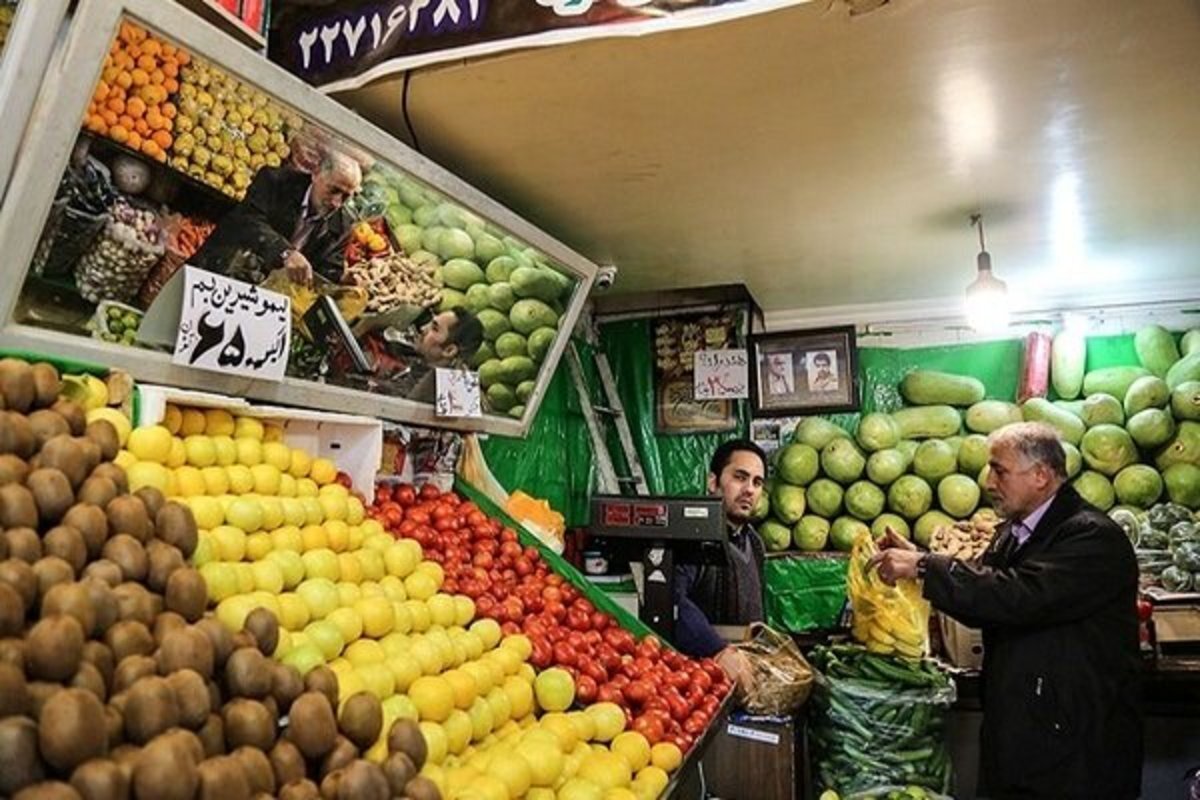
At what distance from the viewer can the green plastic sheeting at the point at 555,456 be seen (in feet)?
13.2

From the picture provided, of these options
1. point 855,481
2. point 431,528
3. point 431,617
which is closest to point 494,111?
point 431,528

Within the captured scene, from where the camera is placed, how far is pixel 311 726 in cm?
112

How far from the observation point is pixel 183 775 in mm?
892

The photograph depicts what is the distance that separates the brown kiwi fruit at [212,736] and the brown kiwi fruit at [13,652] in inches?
8.6

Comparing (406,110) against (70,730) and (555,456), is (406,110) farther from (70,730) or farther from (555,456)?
(555,456)

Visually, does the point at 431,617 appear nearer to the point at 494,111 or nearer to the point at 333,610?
the point at 333,610

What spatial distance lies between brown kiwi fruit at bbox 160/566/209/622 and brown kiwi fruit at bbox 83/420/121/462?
0.29 metres

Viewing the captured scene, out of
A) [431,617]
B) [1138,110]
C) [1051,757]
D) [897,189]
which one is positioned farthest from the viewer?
[897,189]

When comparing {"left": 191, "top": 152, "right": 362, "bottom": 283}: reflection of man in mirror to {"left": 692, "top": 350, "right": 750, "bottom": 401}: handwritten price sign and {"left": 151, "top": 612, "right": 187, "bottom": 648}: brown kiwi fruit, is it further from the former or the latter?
{"left": 692, "top": 350, "right": 750, "bottom": 401}: handwritten price sign

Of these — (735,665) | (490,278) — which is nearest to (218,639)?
(490,278)

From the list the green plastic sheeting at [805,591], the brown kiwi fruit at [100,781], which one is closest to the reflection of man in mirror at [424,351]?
the brown kiwi fruit at [100,781]

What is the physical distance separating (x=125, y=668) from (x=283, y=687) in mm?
230

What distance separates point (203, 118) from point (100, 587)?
1005 millimetres

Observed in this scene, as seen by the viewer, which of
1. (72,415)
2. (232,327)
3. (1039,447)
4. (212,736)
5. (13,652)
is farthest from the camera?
(1039,447)
